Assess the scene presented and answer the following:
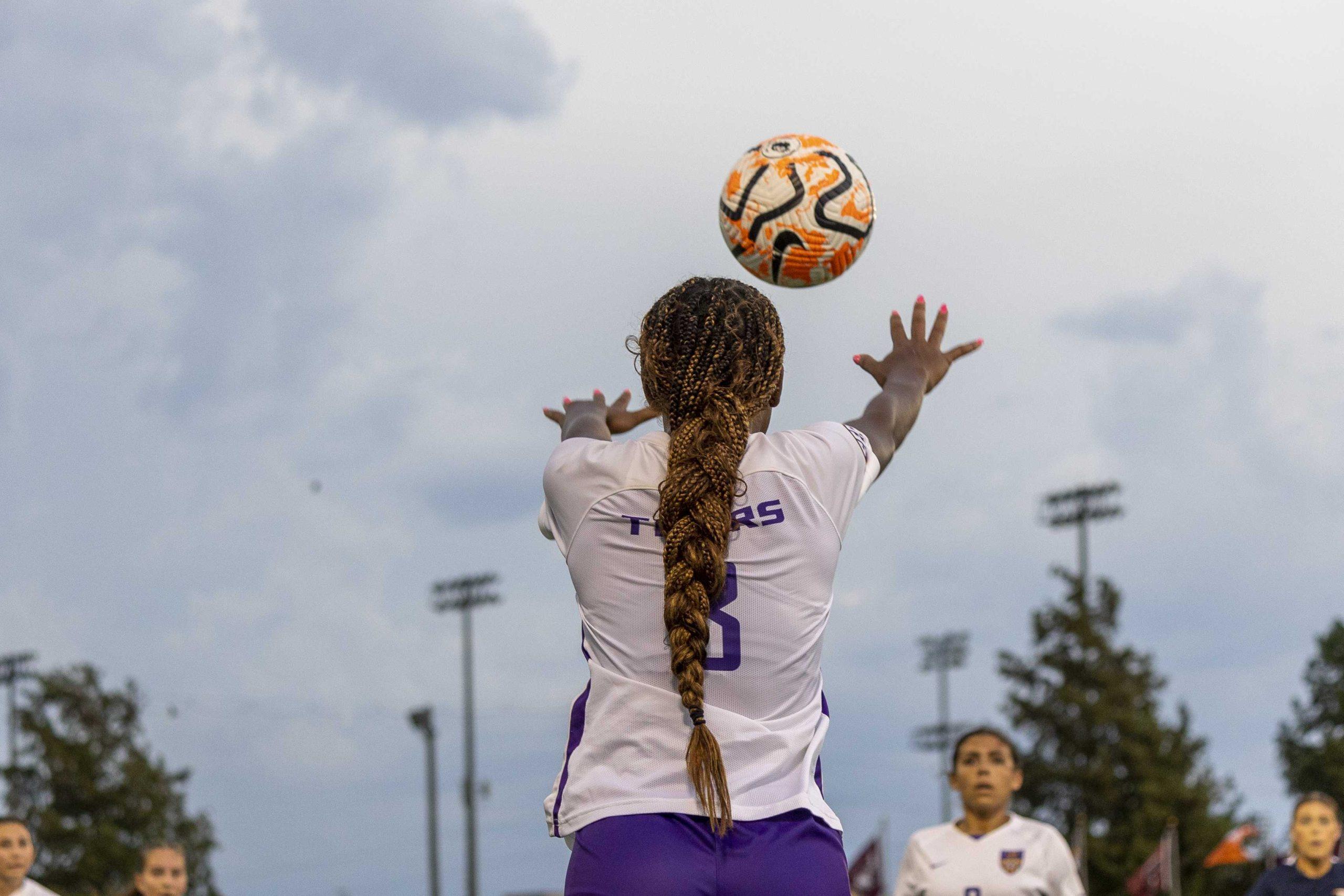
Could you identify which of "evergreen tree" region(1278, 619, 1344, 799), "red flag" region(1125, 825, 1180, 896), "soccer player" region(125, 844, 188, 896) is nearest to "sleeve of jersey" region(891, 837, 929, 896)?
"soccer player" region(125, 844, 188, 896)

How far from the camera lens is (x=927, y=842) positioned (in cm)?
973

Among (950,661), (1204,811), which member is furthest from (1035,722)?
(950,661)

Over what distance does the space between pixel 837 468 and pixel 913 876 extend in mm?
6014

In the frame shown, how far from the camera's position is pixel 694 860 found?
371 centimetres

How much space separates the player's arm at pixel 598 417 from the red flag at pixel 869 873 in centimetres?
3146

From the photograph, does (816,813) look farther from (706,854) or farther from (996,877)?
(996,877)

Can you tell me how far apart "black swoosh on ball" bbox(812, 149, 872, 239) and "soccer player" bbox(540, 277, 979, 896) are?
136 centimetres

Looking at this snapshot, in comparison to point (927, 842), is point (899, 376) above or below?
above

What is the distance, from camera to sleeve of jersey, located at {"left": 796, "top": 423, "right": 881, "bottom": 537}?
4113 mm

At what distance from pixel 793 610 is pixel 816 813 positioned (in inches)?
18.6

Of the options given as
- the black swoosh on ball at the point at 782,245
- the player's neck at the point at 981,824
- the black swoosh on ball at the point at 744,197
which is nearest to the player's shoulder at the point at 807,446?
the black swoosh on ball at the point at 782,245

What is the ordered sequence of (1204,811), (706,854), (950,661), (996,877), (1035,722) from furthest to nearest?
(950,661)
(1035,722)
(1204,811)
(996,877)
(706,854)

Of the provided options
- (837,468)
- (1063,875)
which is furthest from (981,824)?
(837,468)

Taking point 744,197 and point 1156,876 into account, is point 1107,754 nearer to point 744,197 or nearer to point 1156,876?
point 1156,876
